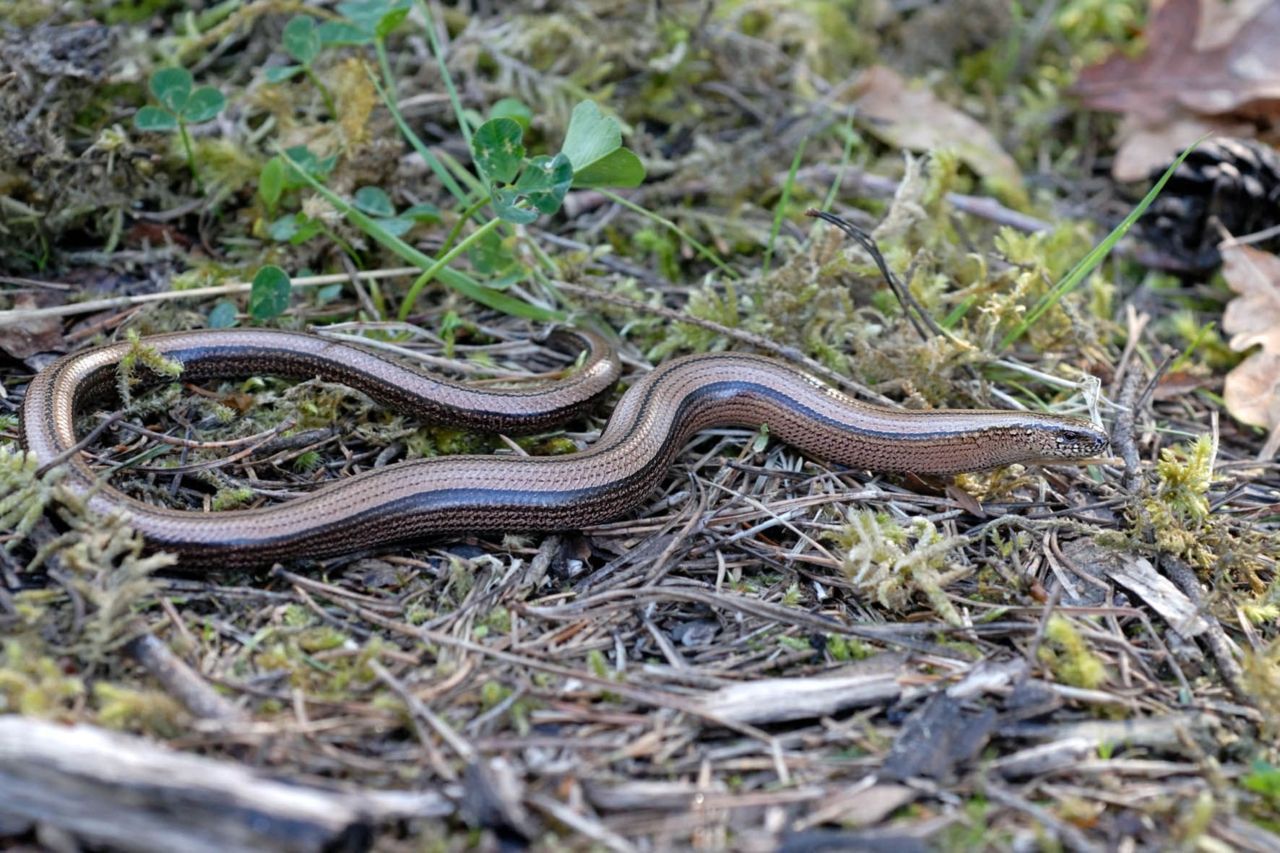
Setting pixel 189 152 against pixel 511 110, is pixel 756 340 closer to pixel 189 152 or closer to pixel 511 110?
pixel 511 110

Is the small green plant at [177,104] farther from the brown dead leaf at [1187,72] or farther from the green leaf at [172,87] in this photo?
the brown dead leaf at [1187,72]

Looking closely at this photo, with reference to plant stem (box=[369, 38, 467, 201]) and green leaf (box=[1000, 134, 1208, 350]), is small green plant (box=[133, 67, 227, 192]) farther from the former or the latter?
green leaf (box=[1000, 134, 1208, 350])

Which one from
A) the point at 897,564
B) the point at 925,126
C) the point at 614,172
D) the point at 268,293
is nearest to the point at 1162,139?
the point at 925,126

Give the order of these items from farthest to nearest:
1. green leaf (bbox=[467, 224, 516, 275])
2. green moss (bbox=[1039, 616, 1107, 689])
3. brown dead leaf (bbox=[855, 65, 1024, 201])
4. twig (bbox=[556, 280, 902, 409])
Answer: brown dead leaf (bbox=[855, 65, 1024, 201]) → green leaf (bbox=[467, 224, 516, 275]) → twig (bbox=[556, 280, 902, 409]) → green moss (bbox=[1039, 616, 1107, 689])

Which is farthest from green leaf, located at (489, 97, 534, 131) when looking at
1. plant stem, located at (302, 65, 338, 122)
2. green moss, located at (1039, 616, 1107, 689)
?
green moss, located at (1039, 616, 1107, 689)

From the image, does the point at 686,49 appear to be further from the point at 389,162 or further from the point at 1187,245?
the point at 1187,245

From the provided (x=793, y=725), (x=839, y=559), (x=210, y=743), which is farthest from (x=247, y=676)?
(x=839, y=559)
